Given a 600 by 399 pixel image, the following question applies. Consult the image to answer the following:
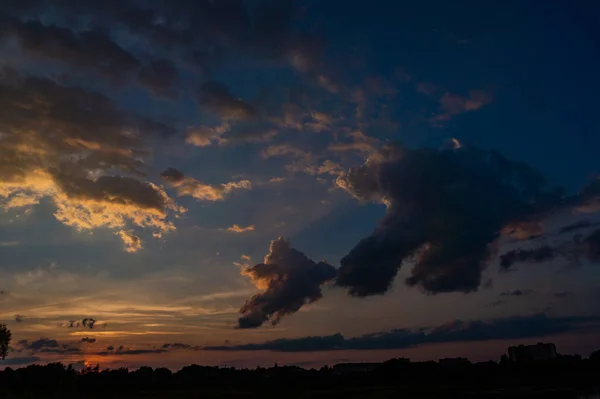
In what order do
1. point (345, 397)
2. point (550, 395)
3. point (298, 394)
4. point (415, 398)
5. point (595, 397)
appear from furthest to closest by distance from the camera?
point (298, 394)
point (345, 397)
point (415, 398)
point (550, 395)
point (595, 397)

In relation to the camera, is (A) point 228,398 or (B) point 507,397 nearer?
(B) point 507,397

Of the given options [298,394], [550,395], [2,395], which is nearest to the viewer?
[550,395]

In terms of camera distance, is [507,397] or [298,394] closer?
[507,397]

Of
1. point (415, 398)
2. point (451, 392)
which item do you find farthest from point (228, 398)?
point (451, 392)

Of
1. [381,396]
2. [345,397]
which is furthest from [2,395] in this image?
[381,396]

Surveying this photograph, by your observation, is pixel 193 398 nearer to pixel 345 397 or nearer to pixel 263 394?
pixel 263 394

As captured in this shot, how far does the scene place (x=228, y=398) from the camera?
168 m

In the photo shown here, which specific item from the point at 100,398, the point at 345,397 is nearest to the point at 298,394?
the point at 345,397

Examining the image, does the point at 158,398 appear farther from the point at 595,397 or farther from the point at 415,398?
the point at 595,397

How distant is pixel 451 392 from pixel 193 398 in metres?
81.0

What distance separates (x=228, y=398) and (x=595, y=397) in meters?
105

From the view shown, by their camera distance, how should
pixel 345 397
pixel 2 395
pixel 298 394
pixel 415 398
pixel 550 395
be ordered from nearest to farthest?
pixel 550 395
pixel 415 398
pixel 345 397
pixel 2 395
pixel 298 394

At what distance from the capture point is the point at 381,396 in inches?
6275

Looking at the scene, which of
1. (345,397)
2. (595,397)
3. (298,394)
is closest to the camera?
(595,397)
